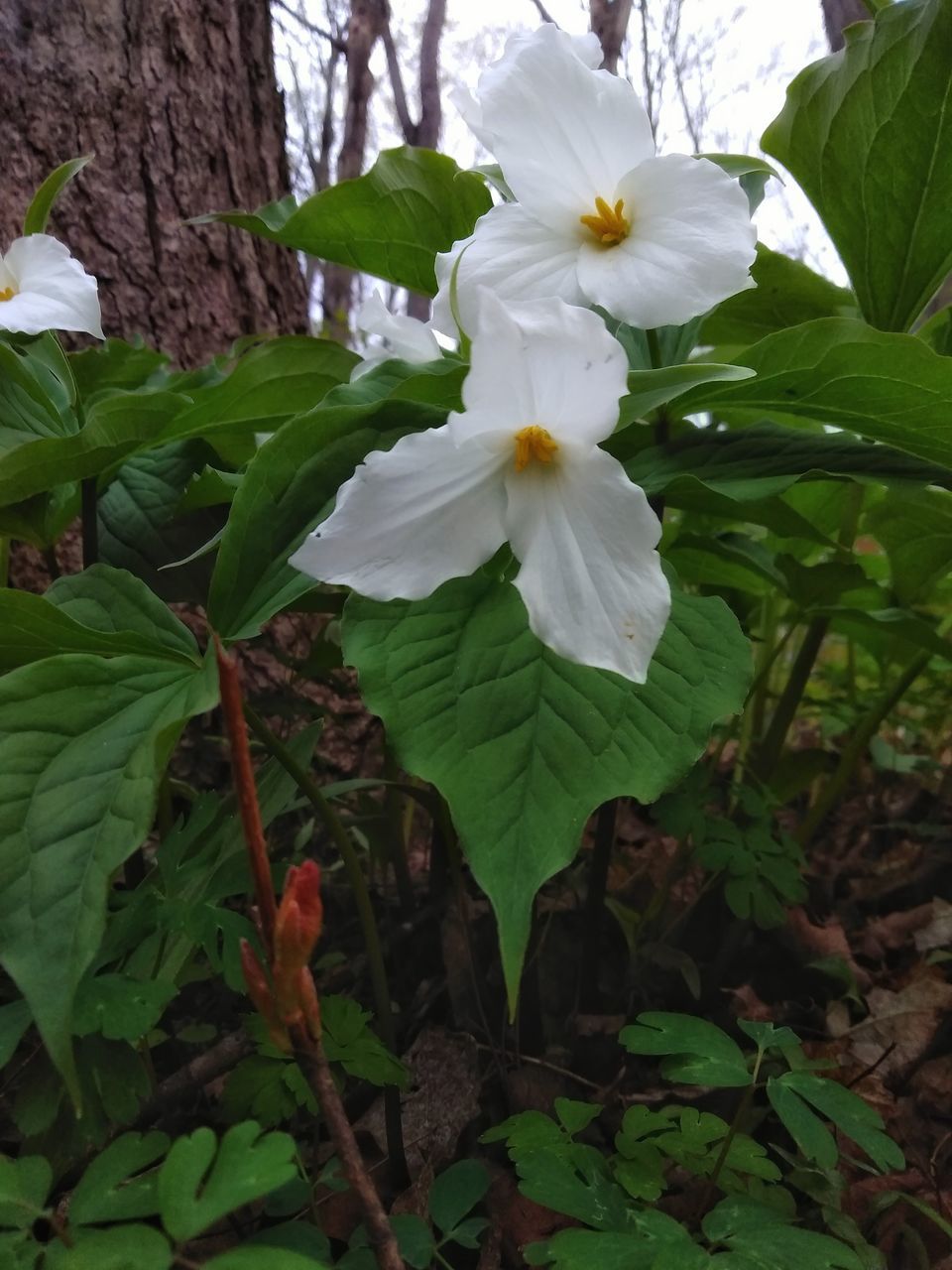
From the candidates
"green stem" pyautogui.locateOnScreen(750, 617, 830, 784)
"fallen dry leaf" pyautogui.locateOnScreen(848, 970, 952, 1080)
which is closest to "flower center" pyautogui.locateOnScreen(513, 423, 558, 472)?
"green stem" pyautogui.locateOnScreen(750, 617, 830, 784)

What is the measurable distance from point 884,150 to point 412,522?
675mm

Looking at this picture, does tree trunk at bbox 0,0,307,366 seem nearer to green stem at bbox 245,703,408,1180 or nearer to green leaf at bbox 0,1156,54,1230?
green stem at bbox 245,703,408,1180

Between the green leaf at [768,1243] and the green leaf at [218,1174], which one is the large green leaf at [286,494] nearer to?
the green leaf at [218,1174]

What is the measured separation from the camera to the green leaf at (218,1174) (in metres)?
0.42

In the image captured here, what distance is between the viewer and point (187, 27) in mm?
1508

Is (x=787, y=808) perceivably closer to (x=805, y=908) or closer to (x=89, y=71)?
(x=805, y=908)

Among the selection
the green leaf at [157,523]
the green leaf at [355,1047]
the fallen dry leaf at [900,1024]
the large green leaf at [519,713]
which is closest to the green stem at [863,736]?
the fallen dry leaf at [900,1024]

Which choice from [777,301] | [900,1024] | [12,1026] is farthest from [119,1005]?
[777,301]

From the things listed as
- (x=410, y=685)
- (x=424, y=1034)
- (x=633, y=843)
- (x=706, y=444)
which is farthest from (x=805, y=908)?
(x=410, y=685)

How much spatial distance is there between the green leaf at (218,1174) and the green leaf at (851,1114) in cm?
43

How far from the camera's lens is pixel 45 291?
2.83 feet

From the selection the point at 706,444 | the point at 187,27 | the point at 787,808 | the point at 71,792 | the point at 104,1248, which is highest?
the point at 187,27

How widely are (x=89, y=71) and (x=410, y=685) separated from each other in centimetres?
138

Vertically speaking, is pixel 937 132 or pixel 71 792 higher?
pixel 937 132
